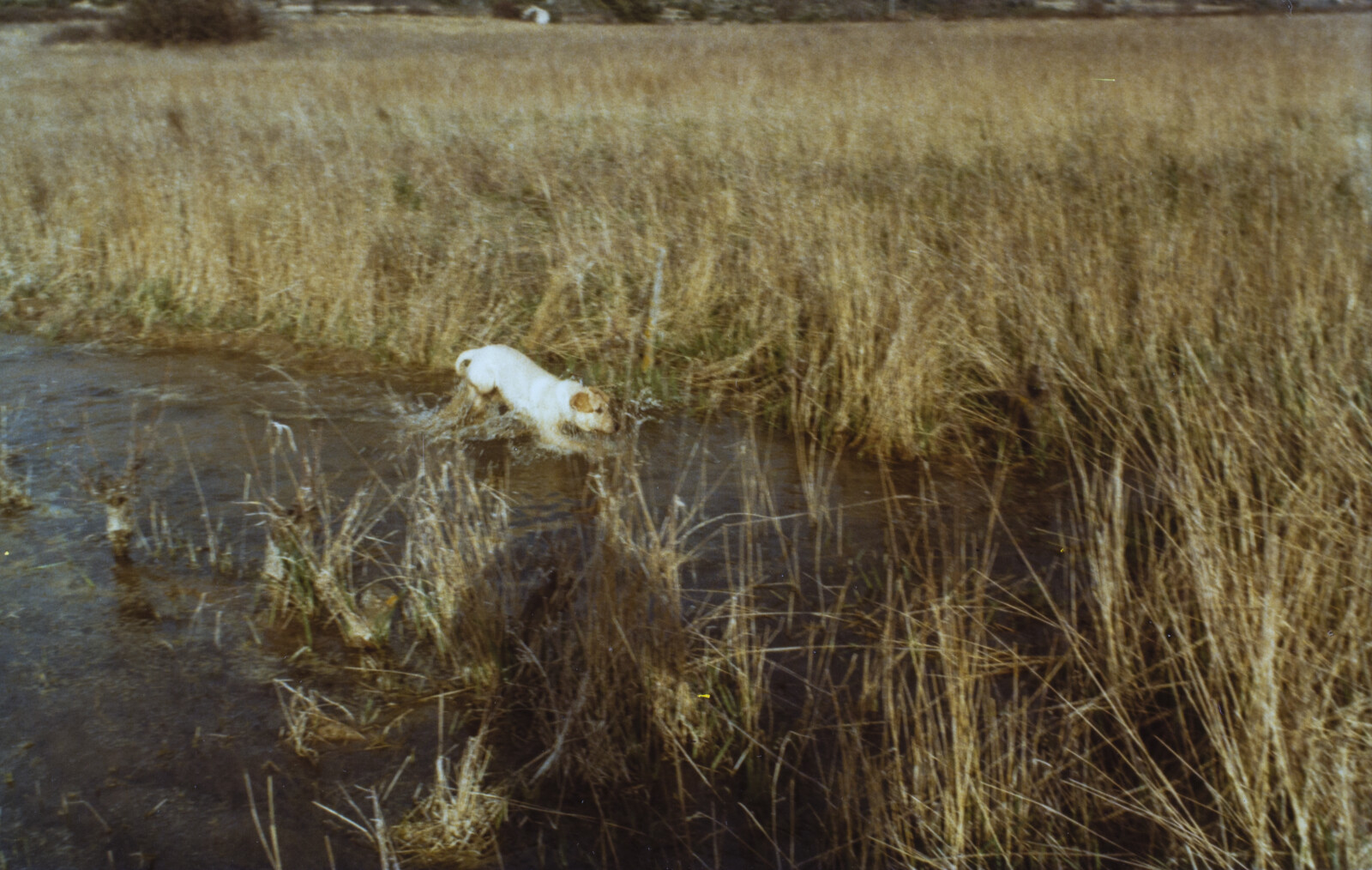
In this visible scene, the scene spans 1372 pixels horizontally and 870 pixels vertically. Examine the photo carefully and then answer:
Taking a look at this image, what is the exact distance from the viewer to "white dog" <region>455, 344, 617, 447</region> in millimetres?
4352

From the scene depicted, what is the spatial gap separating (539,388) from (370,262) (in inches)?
94.9

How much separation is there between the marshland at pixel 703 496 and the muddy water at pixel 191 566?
0.02 metres

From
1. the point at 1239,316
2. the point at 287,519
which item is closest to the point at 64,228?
the point at 287,519

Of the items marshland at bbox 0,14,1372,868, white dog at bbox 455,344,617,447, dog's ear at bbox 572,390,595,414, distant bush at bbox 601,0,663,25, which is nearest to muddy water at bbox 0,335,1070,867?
marshland at bbox 0,14,1372,868

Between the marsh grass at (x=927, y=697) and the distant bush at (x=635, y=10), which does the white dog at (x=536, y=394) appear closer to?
the marsh grass at (x=927, y=697)

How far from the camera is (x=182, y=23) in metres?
23.4

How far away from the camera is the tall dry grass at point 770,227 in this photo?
16.3 feet

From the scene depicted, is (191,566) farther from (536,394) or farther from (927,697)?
(927,697)

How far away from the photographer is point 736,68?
1432cm

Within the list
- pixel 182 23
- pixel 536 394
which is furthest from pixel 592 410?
pixel 182 23

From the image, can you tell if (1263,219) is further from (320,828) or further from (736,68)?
(736,68)

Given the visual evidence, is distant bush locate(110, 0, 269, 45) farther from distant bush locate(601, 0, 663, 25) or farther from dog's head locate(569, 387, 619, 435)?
dog's head locate(569, 387, 619, 435)

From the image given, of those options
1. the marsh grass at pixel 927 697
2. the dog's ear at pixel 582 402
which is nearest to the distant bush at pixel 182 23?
the dog's ear at pixel 582 402

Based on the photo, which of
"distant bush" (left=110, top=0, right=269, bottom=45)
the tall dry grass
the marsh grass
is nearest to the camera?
the marsh grass
